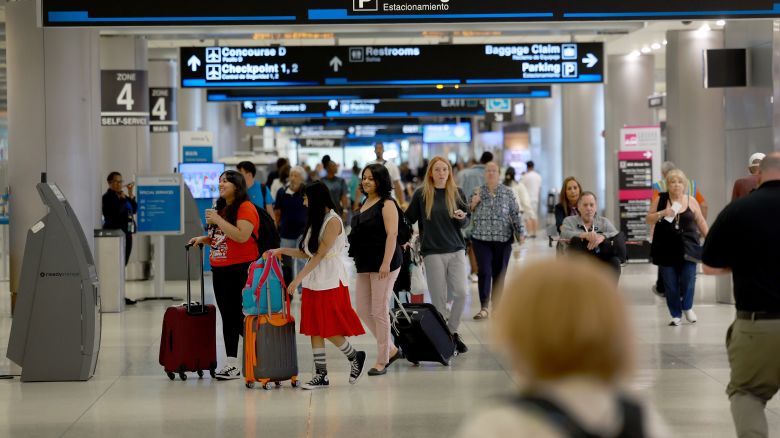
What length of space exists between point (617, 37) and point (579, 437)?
19.0 metres

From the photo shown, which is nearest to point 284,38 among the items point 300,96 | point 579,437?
point 300,96

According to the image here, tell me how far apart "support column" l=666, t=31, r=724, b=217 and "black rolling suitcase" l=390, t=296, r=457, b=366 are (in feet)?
33.2

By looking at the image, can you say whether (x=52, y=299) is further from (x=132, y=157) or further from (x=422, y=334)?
(x=132, y=157)

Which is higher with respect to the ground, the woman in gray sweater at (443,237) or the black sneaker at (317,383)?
the woman in gray sweater at (443,237)

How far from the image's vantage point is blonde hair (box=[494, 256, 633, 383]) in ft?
6.27

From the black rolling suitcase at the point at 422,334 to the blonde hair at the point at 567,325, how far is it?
289 inches

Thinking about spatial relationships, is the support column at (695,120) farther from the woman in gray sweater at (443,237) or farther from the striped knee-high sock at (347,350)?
the striped knee-high sock at (347,350)

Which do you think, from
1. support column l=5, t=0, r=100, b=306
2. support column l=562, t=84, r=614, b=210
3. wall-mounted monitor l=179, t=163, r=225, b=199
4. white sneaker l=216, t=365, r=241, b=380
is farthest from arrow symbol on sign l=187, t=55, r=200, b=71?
support column l=562, t=84, r=614, b=210

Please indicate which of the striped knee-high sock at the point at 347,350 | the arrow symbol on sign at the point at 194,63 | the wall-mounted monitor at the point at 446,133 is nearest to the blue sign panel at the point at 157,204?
the arrow symbol on sign at the point at 194,63

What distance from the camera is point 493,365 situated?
9.34 m

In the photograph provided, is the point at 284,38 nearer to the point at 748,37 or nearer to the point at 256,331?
the point at 748,37

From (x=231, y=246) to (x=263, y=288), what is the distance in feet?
1.92

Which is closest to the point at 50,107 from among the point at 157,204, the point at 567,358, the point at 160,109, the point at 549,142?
the point at 157,204

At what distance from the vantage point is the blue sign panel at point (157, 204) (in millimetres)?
15031
